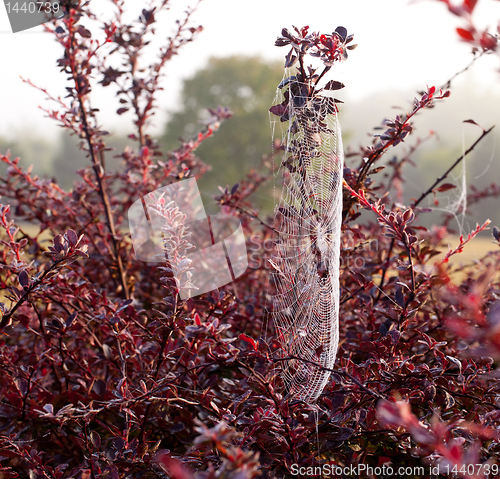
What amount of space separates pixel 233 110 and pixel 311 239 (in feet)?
55.2

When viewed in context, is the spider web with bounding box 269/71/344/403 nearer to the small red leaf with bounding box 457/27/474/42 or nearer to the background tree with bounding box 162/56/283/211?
the small red leaf with bounding box 457/27/474/42

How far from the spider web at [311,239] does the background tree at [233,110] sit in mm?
15413

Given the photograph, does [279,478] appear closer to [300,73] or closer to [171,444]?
[171,444]

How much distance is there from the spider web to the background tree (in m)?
15.4

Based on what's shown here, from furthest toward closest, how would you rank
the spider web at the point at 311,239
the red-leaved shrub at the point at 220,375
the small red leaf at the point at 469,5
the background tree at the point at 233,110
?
the background tree at the point at 233,110 < the spider web at the point at 311,239 < the red-leaved shrub at the point at 220,375 < the small red leaf at the point at 469,5

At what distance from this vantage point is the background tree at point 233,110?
17031mm

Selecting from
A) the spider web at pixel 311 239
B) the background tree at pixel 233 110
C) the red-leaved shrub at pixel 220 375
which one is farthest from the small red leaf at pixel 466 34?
the background tree at pixel 233 110

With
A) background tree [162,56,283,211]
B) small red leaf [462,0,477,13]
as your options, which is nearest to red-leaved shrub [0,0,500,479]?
small red leaf [462,0,477,13]

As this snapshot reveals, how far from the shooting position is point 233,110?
17156 millimetres

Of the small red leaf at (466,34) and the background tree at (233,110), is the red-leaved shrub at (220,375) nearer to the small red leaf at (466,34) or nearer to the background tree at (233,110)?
the small red leaf at (466,34)

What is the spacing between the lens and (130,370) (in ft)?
4.37

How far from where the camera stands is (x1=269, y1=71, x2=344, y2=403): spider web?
3.30 ft

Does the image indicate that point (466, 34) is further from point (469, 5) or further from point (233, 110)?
point (233, 110)

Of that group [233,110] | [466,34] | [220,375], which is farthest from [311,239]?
[233,110]
